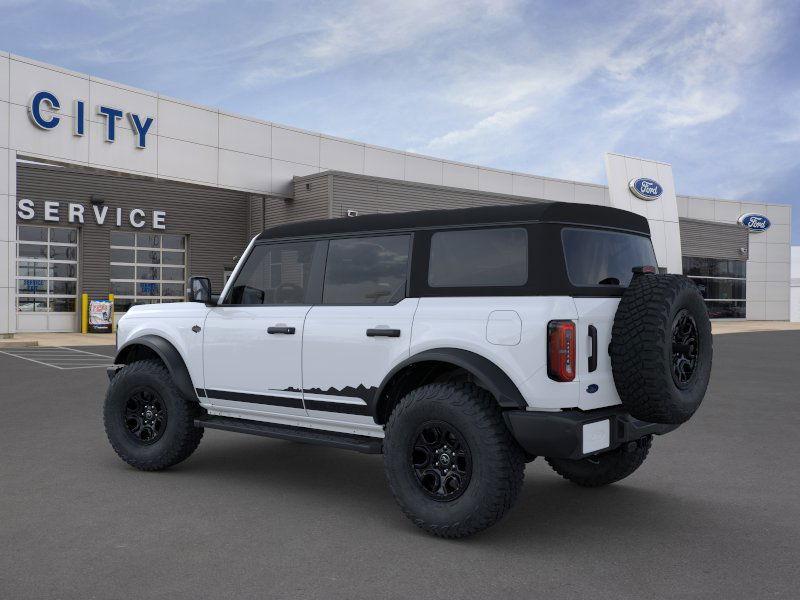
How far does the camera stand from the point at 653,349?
436 centimetres

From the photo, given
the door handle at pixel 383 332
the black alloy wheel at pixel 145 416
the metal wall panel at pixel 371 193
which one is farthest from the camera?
the metal wall panel at pixel 371 193

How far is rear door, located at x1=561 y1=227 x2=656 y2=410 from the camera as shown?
14.3 feet

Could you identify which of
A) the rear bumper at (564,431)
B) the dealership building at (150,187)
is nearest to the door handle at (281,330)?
the rear bumper at (564,431)

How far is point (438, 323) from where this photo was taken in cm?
469

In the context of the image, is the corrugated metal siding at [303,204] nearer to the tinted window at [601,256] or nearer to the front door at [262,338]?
the front door at [262,338]

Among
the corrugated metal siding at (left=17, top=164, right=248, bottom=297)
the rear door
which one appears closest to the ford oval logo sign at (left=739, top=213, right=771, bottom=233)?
the corrugated metal siding at (left=17, top=164, right=248, bottom=297)

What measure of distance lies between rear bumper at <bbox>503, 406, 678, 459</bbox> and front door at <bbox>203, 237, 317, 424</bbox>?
173 cm

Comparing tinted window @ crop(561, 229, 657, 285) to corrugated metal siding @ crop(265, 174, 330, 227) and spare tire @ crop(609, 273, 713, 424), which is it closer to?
spare tire @ crop(609, 273, 713, 424)

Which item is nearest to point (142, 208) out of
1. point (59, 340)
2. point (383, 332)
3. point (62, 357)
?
point (59, 340)

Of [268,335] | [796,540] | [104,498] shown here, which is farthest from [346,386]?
[796,540]

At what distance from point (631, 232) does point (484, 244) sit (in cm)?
117

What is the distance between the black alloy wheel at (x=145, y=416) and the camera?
6.26m

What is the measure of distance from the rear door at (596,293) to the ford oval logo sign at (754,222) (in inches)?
1751

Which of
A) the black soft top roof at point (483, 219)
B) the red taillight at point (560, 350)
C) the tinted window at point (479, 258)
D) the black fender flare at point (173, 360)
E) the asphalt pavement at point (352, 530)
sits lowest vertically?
the asphalt pavement at point (352, 530)
